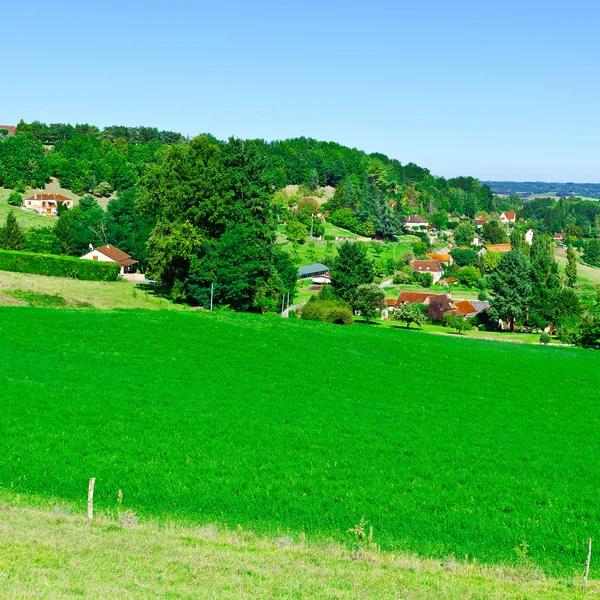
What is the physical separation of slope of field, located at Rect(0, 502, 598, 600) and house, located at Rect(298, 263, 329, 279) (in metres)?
99.5

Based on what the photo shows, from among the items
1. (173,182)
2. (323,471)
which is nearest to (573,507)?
(323,471)

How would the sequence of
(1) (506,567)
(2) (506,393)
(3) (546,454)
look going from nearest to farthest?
(1) (506,567) < (3) (546,454) < (2) (506,393)

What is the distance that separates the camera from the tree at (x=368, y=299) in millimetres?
74631

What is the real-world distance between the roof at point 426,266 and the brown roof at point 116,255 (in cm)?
6724

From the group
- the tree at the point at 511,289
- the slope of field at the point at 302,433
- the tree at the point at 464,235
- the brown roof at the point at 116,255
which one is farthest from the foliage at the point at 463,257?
the slope of field at the point at 302,433

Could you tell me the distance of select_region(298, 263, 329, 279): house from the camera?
11638 cm

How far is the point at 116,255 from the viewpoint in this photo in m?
81.9

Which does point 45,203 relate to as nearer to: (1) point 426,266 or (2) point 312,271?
(2) point 312,271

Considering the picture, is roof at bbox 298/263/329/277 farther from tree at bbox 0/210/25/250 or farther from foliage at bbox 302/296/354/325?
foliage at bbox 302/296/354/325

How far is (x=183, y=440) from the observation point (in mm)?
23219

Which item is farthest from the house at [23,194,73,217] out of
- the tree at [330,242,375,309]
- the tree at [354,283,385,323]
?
the tree at [354,283,385,323]

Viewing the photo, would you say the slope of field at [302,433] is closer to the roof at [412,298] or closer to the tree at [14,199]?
the roof at [412,298]

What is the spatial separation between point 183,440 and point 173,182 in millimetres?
40014

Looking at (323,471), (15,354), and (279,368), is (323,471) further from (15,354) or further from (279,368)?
(15,354)
